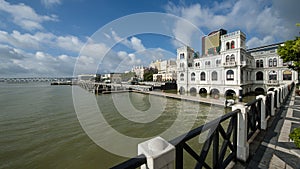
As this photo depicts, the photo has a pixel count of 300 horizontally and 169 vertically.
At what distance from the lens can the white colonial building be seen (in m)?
18.2

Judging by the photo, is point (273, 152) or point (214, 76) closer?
point (273, 152)

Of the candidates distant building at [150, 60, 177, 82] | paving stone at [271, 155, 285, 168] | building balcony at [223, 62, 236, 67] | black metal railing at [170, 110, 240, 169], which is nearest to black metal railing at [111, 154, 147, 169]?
black metal railing at [170, 110, 240, 169]

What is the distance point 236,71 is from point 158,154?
813 inches

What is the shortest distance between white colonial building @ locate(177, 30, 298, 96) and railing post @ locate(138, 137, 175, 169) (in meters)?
18.9

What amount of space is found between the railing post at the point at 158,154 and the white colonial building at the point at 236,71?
62.0 ft

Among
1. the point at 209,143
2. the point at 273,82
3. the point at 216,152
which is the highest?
the point at 273,82

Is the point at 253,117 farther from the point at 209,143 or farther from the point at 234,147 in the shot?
the point at 209,143

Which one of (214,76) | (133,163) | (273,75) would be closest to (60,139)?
(133,163)

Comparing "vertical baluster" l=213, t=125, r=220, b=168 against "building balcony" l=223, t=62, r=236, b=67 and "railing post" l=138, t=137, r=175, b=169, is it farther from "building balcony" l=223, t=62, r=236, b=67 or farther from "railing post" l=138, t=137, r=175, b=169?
"building balcony" l=223, t=62, r=236, b=67

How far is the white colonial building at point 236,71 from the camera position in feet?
59.7

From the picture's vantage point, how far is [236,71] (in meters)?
18.1

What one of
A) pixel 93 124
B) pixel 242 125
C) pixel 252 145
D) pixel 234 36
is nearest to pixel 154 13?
pixel 242 125

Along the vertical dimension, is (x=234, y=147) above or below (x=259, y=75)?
below

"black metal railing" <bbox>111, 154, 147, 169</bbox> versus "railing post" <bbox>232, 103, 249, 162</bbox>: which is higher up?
"black metal railing" <bbox>111, 154, 147, 169</bbox>
